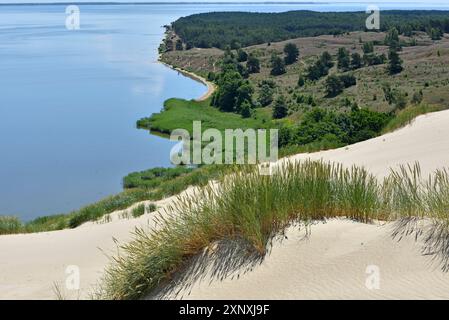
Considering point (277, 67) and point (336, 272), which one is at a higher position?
point (336, 272)

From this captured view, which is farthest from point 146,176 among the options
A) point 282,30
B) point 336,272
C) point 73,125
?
point 282,30

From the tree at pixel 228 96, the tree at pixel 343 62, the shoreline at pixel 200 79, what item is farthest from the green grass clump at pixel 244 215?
the tree at pixel 343 62

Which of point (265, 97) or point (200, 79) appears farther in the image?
point (200, 79)

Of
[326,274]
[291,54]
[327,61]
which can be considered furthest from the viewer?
[291,54]

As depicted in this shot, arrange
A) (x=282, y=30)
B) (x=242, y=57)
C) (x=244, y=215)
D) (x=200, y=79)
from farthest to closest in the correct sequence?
(x=282, y=30)
(x=242, y=57)
(x=200, y=79)
(x=244, y=215)

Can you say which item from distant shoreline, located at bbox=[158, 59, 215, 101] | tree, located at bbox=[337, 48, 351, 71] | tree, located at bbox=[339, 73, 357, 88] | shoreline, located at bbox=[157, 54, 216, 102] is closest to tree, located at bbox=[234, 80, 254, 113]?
shoreline, located at bbox=[157, 54, 216, 102]

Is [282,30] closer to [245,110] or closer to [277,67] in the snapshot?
[277,67]

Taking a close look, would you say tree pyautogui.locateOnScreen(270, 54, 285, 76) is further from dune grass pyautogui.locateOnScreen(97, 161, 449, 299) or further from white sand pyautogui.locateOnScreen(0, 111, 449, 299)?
dune grass pyautogui.locateOnScreen(97, 161, 449, 299)
